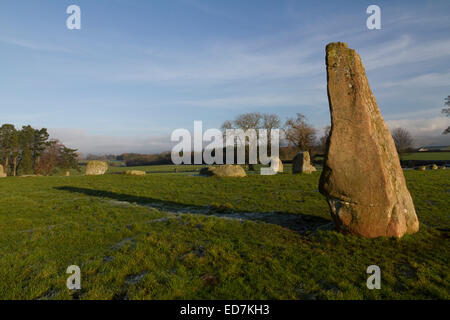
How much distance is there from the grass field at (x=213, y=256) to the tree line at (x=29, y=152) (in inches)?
1946

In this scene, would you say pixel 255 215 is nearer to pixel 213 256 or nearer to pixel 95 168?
pixel 213 256

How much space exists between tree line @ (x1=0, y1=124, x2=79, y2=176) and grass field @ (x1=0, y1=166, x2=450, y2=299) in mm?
49436

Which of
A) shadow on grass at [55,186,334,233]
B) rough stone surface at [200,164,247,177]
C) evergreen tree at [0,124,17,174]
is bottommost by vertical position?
shadow on grass at [55,186,334,233]

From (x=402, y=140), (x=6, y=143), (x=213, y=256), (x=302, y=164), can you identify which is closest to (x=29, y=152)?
(x=6, y=143)

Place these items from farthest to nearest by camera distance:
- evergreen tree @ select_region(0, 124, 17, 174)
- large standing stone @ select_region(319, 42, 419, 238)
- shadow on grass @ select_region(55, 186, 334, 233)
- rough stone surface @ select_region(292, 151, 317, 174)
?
evergreen tree @ select_region(0, 124, 17, 174) → rough stone surface @ select_region(292, 151, 317, 174) → shadow on grass @ select_region(55, 186, 334, 233) → large standing stone @ select_region(319, 42, 419, 238)

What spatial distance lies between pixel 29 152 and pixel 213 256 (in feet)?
200

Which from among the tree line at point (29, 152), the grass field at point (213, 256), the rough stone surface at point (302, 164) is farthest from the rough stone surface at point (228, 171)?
the tree line at point (29, 152)

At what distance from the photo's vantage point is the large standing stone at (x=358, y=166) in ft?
23.0

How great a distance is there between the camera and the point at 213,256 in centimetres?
643

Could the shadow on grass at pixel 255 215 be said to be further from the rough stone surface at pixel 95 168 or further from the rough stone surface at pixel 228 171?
the rough stone surface at pixel 95 168

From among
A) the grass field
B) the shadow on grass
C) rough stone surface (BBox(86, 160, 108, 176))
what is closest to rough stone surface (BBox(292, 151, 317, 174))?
the grass field

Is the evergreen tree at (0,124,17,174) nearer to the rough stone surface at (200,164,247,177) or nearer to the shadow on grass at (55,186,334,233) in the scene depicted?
the rough stone surface at (200,164,247,177)

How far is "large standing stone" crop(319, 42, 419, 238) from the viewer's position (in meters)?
7.02
